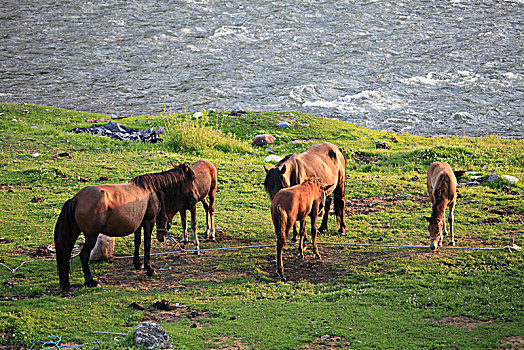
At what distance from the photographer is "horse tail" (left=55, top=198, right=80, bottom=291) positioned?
8750 millimetres

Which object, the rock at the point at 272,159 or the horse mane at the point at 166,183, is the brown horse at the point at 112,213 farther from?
the rock at the point at 272,159

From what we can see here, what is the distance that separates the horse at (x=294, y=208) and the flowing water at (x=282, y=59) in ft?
53.7

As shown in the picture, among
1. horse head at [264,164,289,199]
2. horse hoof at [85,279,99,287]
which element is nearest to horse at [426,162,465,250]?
horse head at [264,164,289,199]

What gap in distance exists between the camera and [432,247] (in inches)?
428

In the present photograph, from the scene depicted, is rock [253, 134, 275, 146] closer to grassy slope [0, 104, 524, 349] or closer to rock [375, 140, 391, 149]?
grassy slope [0, 104, 524, 349]

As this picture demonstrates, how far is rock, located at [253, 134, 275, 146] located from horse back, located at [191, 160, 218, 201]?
28.8ft

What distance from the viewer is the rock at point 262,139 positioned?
2081cm

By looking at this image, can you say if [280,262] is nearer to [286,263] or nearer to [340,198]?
[286,263]

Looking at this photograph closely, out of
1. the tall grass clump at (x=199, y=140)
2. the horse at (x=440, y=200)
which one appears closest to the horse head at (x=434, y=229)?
the horse at (x=440, y=200)

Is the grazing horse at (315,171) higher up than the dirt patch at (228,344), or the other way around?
the grazing horse at (315,171)

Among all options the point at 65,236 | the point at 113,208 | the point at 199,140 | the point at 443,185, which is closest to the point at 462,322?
the point at 443,185

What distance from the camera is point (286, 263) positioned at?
34.9 feet

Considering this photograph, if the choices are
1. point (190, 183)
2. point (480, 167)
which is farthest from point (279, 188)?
point (480, 167)

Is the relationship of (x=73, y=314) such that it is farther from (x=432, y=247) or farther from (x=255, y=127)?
(x=255, y=127)
